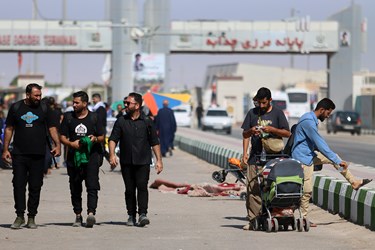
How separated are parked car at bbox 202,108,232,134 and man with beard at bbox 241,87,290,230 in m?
55.4

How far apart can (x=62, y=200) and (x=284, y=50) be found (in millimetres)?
61485

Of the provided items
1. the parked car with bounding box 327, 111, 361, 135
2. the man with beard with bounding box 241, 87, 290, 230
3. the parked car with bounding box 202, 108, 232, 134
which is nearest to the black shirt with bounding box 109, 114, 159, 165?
the man with beard with bounding box 241, 87, 290, 230

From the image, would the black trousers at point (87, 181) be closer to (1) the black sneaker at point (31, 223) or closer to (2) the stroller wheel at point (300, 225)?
(1) the black sneaker at point (31, 223)

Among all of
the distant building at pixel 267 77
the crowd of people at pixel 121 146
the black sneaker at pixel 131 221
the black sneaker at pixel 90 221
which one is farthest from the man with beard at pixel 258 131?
the distant building at pixel 267 77

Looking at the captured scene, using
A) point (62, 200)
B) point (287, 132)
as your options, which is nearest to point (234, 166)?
point (287, 132)

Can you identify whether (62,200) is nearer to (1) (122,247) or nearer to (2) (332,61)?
(1) (122,247)

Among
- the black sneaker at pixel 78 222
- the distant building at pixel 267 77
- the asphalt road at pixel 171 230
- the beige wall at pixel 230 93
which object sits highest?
the distant building at pixel 267 77

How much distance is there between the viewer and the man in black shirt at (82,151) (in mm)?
15016

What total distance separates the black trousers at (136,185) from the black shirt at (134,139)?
4.4 inches

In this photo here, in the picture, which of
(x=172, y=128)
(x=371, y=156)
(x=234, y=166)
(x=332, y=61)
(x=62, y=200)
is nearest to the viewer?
(x=234, y=166)

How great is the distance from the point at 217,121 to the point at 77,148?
55897 millimetres

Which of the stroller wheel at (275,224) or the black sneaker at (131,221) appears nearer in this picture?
the stroller wheel at (275,224)

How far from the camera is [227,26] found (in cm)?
7988

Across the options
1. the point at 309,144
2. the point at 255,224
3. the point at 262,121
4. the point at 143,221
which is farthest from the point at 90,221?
the point at 309,144
